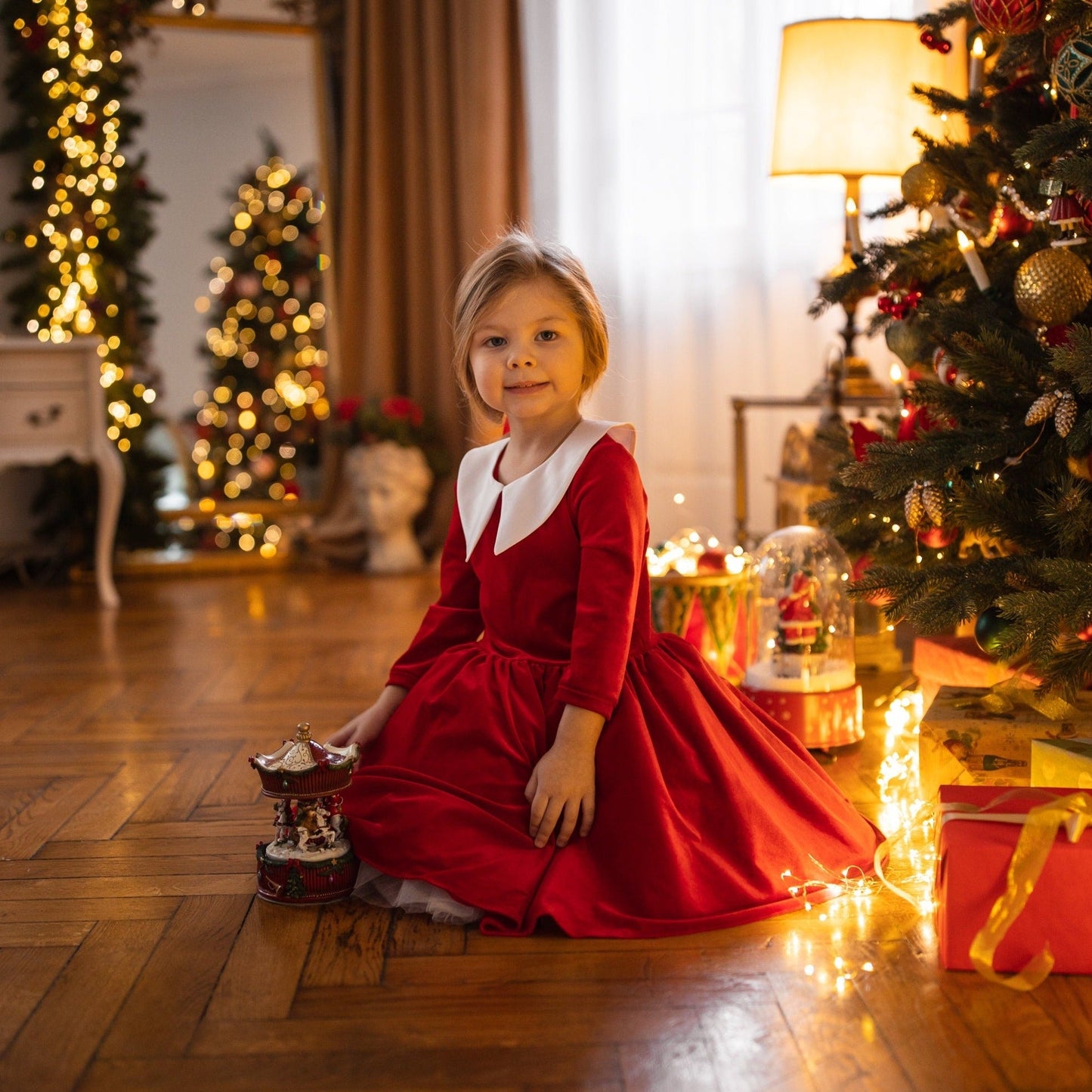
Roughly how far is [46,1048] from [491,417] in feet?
2.86

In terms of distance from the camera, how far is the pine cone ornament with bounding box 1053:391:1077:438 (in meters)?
1.54

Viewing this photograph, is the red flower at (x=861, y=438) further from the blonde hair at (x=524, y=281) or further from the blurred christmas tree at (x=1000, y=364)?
the blonde hair at (x=524, y=281)

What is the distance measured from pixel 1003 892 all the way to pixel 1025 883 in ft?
0.08

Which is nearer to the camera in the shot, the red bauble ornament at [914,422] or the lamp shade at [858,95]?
the red bauble ornament at [914,422]

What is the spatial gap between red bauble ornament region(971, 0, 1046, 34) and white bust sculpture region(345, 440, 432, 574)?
2735mm

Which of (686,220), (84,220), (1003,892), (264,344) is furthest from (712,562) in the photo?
(84,220)

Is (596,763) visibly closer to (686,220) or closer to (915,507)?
(915,507)

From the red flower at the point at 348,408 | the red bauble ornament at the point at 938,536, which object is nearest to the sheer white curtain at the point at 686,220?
the red flower at the point at 348,408

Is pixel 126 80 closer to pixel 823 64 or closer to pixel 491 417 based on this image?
pixel 823 64

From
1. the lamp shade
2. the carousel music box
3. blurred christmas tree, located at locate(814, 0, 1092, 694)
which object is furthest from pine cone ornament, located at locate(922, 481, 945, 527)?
the lamp shade

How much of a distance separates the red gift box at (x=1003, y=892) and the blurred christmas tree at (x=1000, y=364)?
1.07 feet

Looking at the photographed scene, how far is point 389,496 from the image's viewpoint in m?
4.16

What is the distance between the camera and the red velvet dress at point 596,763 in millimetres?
1376

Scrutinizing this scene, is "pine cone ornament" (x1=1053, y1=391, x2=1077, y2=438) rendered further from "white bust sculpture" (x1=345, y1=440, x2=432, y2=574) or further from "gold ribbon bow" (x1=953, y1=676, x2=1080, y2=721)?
"white bust sculpture" (x1=345, y1=440, x2=432, y2=574)
